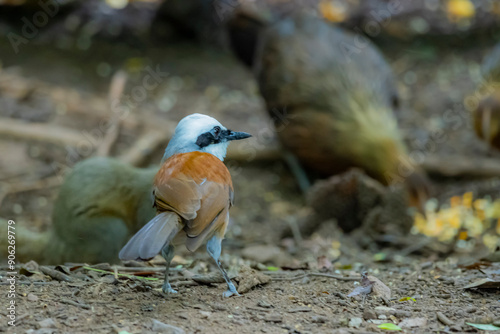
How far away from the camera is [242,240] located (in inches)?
210

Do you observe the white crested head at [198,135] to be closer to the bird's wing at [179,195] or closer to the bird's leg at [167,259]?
the bird's wing at [179,195]

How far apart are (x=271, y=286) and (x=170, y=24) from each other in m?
7.95

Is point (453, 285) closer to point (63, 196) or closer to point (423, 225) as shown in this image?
point (423, 225)

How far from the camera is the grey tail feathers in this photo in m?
2.43

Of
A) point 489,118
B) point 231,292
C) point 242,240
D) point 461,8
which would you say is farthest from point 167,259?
point 461,8

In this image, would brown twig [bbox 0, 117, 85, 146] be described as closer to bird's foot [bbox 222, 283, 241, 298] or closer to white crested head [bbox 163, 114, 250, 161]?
white crested head [bbox 163, 114, 250, 161]

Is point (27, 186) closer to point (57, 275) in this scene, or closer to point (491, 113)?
point (57, 275)

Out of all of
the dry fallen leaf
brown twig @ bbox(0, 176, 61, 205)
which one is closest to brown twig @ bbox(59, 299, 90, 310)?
the dry fallen leaf

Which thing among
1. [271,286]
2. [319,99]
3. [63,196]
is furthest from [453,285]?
[319,99]

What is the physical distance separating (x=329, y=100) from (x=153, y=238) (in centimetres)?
420

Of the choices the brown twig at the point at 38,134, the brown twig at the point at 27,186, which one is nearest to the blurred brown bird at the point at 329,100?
the brown twig at the point at 38,134

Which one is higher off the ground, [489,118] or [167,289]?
[489,118]

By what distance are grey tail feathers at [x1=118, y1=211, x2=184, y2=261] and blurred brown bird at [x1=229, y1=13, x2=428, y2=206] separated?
12.3 feet

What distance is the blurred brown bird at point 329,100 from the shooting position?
20.2 ft
